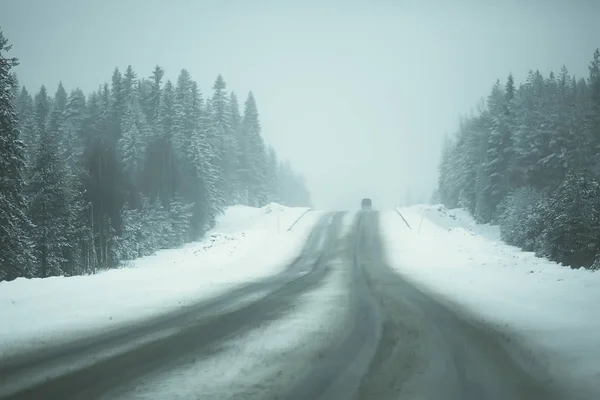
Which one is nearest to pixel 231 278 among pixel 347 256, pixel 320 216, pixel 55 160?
Answer: pixel 347 256

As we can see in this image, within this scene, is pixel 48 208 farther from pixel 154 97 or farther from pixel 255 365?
pixel 154 97

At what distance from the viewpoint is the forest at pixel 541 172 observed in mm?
25047

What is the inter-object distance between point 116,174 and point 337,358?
3650 centimetres

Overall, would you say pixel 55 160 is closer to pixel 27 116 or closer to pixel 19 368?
pixel 19 368

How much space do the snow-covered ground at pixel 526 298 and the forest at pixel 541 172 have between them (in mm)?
4501

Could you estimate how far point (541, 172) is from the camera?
4225cm

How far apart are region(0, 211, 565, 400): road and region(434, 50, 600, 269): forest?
16.1m

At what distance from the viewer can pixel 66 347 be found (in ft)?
25.5

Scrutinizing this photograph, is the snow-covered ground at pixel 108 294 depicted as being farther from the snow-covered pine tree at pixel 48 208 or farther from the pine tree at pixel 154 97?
the pine tree at pixel 154 97

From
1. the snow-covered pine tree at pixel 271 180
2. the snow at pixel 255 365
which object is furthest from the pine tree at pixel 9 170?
the snow-covered pine tree at pixel 271 180

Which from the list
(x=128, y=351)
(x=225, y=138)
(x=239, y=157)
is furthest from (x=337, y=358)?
(x=239, y=157)

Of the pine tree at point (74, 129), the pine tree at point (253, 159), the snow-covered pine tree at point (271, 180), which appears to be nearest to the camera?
the pine tree at point (74, 129)

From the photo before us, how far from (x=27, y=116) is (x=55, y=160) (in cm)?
3448

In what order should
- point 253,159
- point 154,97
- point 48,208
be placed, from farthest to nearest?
point 253,159, point 154,97, point 48,208
